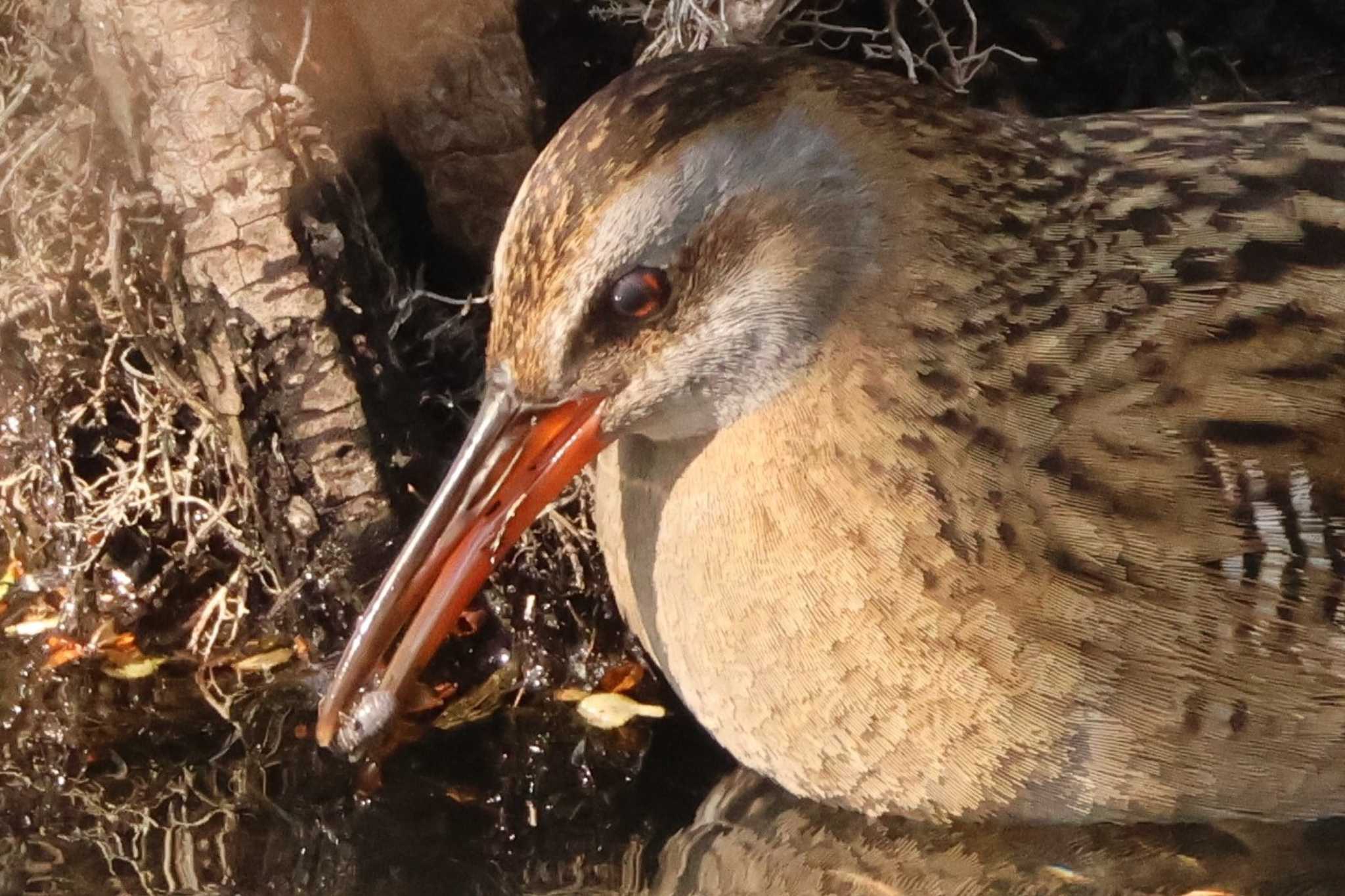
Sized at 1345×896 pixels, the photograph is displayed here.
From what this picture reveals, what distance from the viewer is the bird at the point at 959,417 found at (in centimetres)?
186

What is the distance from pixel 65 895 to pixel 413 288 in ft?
3.55

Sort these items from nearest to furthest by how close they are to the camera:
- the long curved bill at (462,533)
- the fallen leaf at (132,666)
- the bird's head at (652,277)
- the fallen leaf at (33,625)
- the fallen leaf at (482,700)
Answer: the bird's head at (652,277) → the long curved bill at (462,533) → the fallen leaf at (482,700) → the fallen leaf at (132,666) → the fallen leaf at (33,625)

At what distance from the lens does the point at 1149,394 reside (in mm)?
1895

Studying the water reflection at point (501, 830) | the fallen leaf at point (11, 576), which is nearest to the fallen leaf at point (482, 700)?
the water reflection at point (501, 830)

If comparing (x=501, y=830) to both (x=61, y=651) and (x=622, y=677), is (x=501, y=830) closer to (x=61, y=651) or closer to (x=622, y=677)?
(x=622, y=677)

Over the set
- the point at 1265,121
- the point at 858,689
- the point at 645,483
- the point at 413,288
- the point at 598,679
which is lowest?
the point at 598,679

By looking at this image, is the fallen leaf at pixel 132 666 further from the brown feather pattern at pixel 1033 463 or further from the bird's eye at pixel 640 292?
the bird's eye at pixel 640 292

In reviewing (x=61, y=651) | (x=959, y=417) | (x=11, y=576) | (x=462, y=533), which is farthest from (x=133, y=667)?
(x=959, y=417)

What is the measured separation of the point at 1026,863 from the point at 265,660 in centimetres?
131

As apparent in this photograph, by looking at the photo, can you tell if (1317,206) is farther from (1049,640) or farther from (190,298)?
(190,298)

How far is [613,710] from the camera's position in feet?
8.30

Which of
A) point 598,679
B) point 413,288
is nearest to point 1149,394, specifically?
point 598,679

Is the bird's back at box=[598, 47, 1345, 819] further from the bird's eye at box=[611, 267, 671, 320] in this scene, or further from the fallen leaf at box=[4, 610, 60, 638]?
the fallen leaf at box=[4, 610, 60, 638]

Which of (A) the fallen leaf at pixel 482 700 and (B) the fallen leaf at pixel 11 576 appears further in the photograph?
(B) the fallen leaf at pixel 11 576
